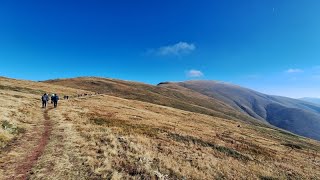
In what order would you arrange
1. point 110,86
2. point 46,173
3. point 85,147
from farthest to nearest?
point 110,86
point 85,147
point 46,173

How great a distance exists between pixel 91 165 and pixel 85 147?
418 centimetres

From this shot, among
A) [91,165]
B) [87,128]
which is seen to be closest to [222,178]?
[91,165]

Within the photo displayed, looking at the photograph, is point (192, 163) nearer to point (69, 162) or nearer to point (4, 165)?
point (69, 162)

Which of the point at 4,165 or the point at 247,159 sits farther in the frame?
the point at 247,159

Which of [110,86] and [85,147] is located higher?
[110,86]

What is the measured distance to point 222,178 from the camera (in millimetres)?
20516

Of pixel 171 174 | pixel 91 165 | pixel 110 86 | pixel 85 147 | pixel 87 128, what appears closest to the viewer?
pixel 91 165

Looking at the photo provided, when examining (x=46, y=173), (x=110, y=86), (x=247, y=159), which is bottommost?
(x=247, y=159)

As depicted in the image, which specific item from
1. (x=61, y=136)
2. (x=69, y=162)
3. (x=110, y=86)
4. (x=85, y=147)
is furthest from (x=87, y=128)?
(x=110, y=86)

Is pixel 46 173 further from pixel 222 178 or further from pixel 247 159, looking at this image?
pixel 247 159

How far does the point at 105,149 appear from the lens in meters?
20.5

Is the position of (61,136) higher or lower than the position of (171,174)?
higher

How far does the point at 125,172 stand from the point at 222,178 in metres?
8.43

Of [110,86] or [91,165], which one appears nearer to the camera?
[91,165]
